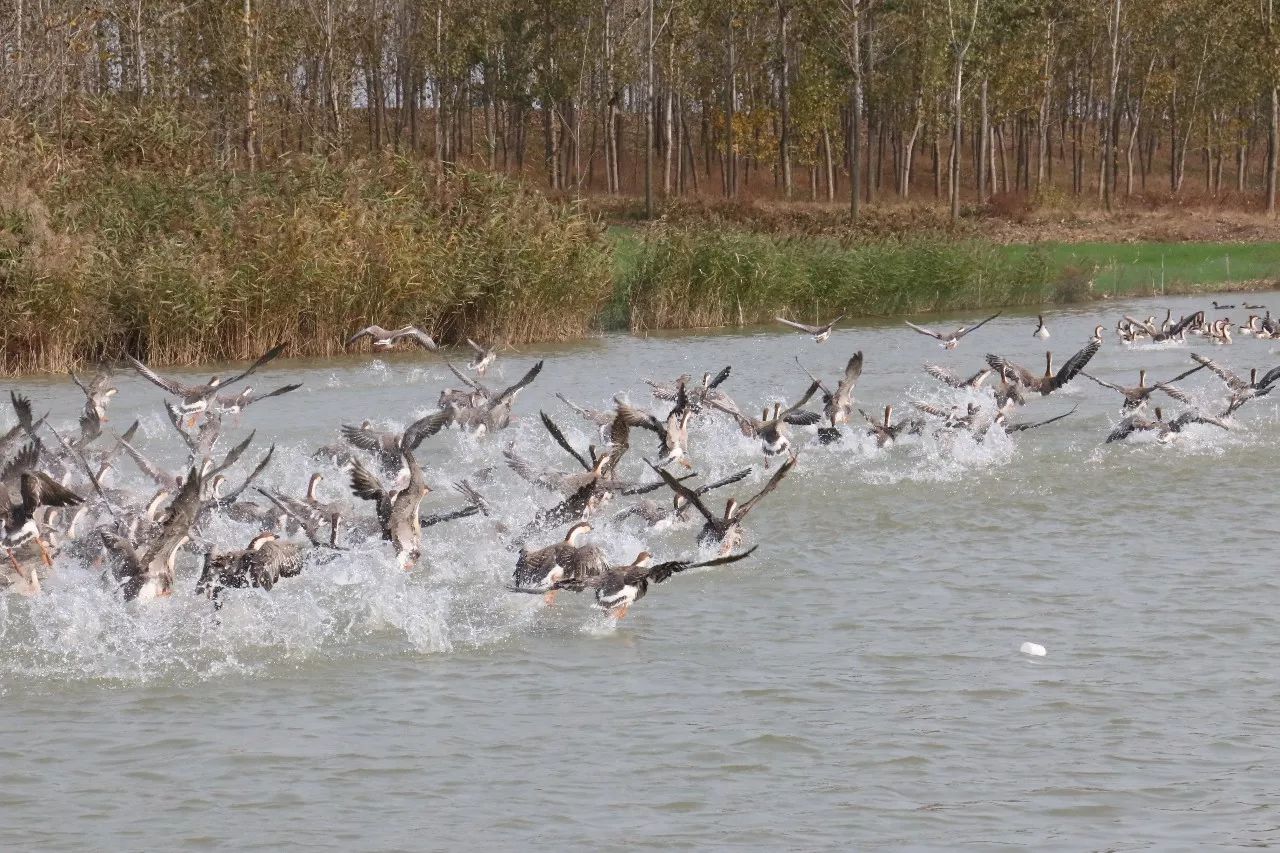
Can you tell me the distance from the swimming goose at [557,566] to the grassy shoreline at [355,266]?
14992 millimetres

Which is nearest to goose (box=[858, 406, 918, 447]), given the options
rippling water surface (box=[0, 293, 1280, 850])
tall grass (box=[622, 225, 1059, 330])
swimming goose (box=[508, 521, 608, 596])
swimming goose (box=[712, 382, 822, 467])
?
swimming goose (box=[712, 382, 822, 467])

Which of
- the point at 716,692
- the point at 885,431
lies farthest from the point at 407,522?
the point at 885,431

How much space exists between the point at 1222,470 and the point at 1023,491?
2475 millimetres

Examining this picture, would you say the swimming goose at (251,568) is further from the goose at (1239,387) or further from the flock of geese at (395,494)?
the goose at (1239,387)

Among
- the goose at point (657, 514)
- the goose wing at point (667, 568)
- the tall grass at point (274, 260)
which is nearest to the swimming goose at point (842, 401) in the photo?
the goose at point (657, 514)

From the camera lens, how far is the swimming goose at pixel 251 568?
36.3 ft

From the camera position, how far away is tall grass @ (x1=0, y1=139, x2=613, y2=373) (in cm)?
2525

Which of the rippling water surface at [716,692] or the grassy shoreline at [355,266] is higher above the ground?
the grassy shoreline at [355,266]

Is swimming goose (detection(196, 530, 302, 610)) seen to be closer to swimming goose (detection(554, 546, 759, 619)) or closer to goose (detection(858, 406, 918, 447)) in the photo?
swimming goose (detection(554, 546, 759, 619))

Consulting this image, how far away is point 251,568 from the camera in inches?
437

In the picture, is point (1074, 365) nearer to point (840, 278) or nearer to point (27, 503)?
point (27, 503)

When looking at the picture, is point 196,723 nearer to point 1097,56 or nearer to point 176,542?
point 176,542

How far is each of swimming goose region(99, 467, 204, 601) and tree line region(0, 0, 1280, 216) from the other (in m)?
34.4

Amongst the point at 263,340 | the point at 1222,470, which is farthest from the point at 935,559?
the point at 263,340
